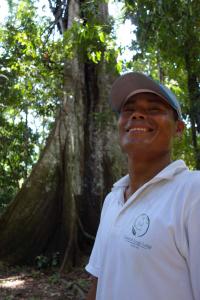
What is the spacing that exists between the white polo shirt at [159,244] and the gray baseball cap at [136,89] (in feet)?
0.92

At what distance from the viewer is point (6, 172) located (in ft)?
42.9

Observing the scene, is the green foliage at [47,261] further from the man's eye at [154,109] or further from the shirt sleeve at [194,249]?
the shirt sleeve at [194,249]

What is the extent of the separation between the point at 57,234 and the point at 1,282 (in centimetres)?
139

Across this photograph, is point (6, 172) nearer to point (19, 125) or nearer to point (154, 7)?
point (19, 125)

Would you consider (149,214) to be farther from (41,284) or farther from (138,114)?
(41,284)

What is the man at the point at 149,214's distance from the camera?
1.26 m

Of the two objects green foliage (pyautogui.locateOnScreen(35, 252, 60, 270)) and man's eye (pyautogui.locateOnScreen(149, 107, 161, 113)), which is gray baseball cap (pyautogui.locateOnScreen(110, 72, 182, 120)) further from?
green foliage (pyautogui.locateOnScreen(35, 252, 60, 270))

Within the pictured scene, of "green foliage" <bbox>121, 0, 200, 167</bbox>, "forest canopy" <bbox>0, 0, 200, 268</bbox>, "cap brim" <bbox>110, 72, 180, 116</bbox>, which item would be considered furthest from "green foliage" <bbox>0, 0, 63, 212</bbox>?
"cap brim" <bbox>110, 72, 180, 116</bbox>

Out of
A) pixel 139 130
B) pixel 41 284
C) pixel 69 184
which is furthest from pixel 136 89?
pixel 69 184

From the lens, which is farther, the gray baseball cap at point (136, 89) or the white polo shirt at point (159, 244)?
the gray baseball cap at point (136, 89)

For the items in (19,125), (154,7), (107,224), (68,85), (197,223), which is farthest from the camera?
(19,125)

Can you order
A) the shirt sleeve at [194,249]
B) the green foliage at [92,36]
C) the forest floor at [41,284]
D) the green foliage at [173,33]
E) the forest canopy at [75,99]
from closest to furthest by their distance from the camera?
the shirt sleeve at [194,249] → the green foliage at [173,33] → the forest floor at [41,284] → the green foliage at [92,36] → the forest canopy at [75,99]

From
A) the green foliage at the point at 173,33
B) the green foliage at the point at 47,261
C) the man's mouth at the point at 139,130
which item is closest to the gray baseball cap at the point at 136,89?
the man's mouth at the point at 139,130

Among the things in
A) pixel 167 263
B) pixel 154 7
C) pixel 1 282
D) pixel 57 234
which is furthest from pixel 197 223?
pixel 57 234
